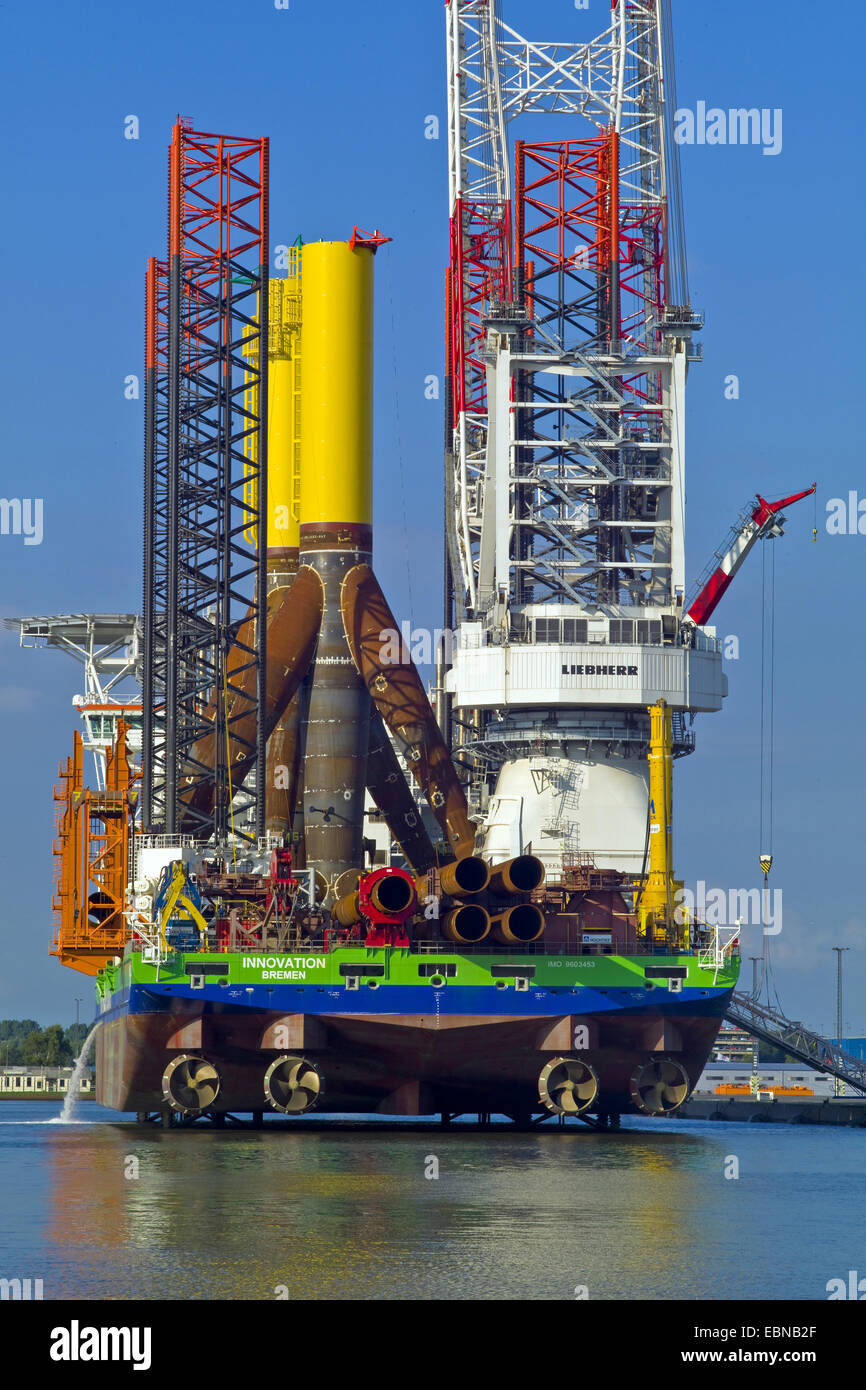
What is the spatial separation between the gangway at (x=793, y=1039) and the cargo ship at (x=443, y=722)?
10.7m

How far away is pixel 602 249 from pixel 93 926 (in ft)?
104

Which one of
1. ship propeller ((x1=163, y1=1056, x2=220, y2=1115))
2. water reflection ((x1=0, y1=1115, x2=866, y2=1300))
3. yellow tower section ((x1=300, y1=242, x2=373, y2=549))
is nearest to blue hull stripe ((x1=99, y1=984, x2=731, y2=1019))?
ship propeller ((x1=163, y1=1056, x2=220, y2=1115))

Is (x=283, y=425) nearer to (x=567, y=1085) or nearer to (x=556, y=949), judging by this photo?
(x=556, y=949)

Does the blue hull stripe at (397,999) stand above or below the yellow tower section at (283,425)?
below

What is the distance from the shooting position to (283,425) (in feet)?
310

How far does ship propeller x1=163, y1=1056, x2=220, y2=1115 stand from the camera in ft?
218

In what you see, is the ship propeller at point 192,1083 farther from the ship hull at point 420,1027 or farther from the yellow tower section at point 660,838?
the yellow tower section at point 660,838

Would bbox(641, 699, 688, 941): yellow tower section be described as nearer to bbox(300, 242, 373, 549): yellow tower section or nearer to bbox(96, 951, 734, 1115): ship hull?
bbox(96, 951, 734, 1115): ship hull

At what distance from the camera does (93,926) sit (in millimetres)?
85500

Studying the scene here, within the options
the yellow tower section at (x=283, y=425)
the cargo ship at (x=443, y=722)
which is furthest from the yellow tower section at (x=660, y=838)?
the yellow tower section at (x=283, y=425)

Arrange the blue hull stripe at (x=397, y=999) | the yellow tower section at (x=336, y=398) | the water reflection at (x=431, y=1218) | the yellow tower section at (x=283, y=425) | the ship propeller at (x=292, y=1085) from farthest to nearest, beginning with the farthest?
the yellow tower section at (x=283, y=425) → the yellow tower section at (x=336, y=398) → the ship propeller at (x=292, y=1085) → the blue hull stripe at (x=397, y=999) → the water reflection at (x=431, y=1218)

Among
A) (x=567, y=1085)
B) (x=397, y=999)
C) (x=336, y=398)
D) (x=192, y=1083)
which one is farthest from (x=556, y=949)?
(x=336, y=398)

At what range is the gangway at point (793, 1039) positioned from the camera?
8388cm

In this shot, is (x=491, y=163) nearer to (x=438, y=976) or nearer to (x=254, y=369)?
(x=254, y=369)
